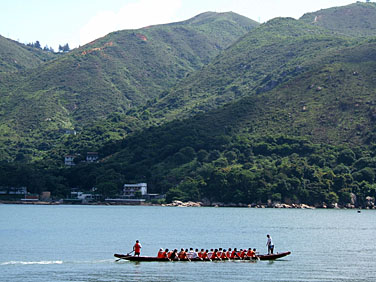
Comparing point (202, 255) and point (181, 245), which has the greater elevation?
point (181, 245)

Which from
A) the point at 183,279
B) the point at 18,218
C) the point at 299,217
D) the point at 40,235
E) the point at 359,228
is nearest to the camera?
the point at 183,279

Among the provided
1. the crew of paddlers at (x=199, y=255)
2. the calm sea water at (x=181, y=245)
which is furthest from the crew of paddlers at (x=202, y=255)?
the calm sea water at (x=181, y=245)

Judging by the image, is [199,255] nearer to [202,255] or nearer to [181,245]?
Answer: [202,255]

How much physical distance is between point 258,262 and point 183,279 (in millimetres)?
15278

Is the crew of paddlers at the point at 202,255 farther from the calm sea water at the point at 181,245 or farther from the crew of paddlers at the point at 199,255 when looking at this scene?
the calm sea water at the point at 181,245


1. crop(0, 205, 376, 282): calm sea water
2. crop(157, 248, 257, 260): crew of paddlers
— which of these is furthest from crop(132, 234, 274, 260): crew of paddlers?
crop(0, 205, 376, 282): calm sea water

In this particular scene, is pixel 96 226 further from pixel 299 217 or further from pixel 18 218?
pixel 299 217

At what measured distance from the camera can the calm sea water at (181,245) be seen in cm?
6894

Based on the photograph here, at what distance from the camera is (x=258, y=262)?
3110 inches

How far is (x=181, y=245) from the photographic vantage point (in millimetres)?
95438

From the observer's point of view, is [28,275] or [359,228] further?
[359,228]

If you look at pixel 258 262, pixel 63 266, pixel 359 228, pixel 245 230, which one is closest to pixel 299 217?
pixel 359 228

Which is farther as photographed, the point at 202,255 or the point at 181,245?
the point at 181,245

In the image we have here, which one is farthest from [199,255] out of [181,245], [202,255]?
[181,245]
